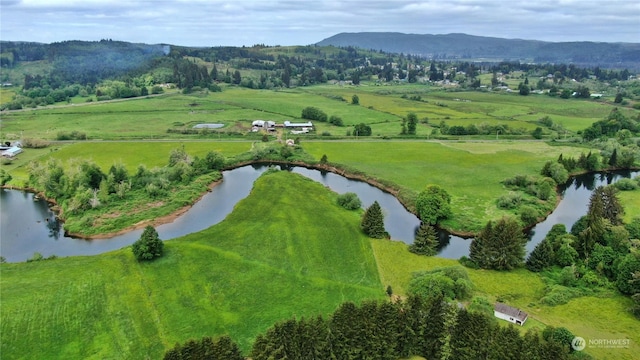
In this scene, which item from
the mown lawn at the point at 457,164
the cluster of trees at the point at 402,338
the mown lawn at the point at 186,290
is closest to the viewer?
the cluster of trees at the point at 402,338

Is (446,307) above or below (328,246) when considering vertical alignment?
above

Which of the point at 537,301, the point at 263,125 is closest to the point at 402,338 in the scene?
the point at 537,301

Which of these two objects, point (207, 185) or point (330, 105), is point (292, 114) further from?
point (207, 185)

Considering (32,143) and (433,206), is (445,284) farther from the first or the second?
(32,143)

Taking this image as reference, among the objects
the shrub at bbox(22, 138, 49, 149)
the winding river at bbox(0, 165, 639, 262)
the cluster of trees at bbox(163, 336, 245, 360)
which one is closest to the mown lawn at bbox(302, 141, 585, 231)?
the winding river at bbox(0, 165, 639, 262)

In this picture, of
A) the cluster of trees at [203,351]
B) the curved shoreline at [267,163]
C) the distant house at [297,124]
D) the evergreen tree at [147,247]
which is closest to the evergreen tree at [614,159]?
the curved shoreline at [267,163]

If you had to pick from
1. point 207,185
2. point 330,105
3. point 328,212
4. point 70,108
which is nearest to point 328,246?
point 328,212

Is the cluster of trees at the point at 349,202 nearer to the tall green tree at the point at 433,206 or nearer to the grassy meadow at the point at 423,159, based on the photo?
the tall green tree at the point at 433,206
